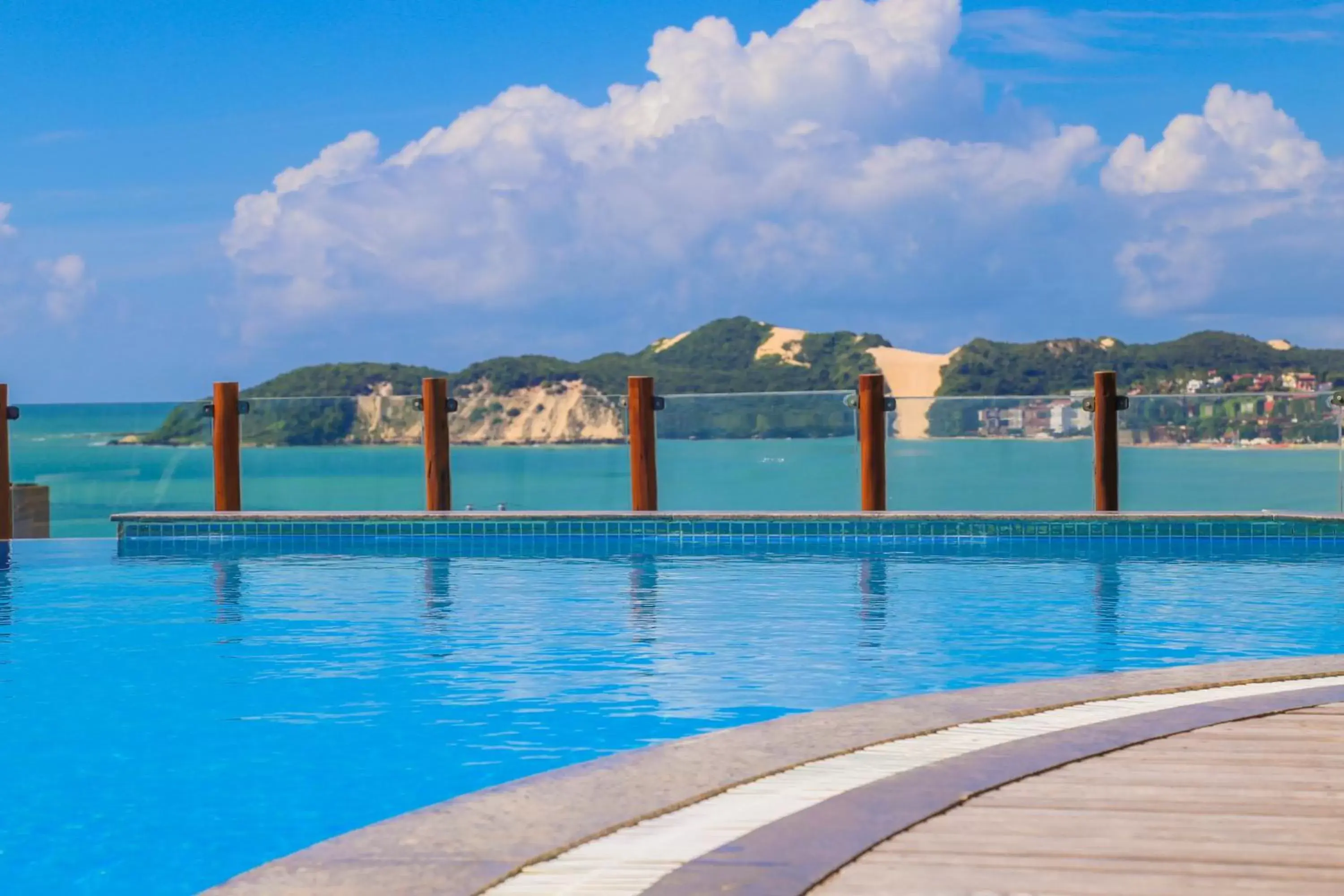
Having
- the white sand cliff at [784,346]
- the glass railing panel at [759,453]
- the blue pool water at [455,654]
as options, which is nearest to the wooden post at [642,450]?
the glass railing panel at [759,453]

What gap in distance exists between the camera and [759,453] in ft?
38.9

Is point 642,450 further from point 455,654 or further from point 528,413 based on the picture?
point 455,654

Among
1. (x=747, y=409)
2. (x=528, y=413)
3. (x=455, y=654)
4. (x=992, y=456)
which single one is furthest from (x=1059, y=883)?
(x=528, y=413)

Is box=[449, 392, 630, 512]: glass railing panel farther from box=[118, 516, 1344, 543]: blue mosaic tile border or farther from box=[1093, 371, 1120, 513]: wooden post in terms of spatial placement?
box=[1093, 371, 1120, 513]: wooden post

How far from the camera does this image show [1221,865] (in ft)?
8.04

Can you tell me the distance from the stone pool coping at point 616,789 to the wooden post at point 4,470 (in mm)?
10042

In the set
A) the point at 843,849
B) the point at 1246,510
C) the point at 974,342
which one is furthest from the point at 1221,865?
the point at 974,342

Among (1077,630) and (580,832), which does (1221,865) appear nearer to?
(580,832)

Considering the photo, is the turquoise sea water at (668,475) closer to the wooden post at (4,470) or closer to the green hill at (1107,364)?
the wooden post at (4,470)

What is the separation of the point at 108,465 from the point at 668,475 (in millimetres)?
4737

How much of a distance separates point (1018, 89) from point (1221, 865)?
2929 centimetres

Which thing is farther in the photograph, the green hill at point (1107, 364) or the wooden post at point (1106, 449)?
the green hill at point (1107, 364)

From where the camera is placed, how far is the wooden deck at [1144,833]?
92.8 inches

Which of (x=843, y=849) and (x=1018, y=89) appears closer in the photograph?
(x=843, y=849)
